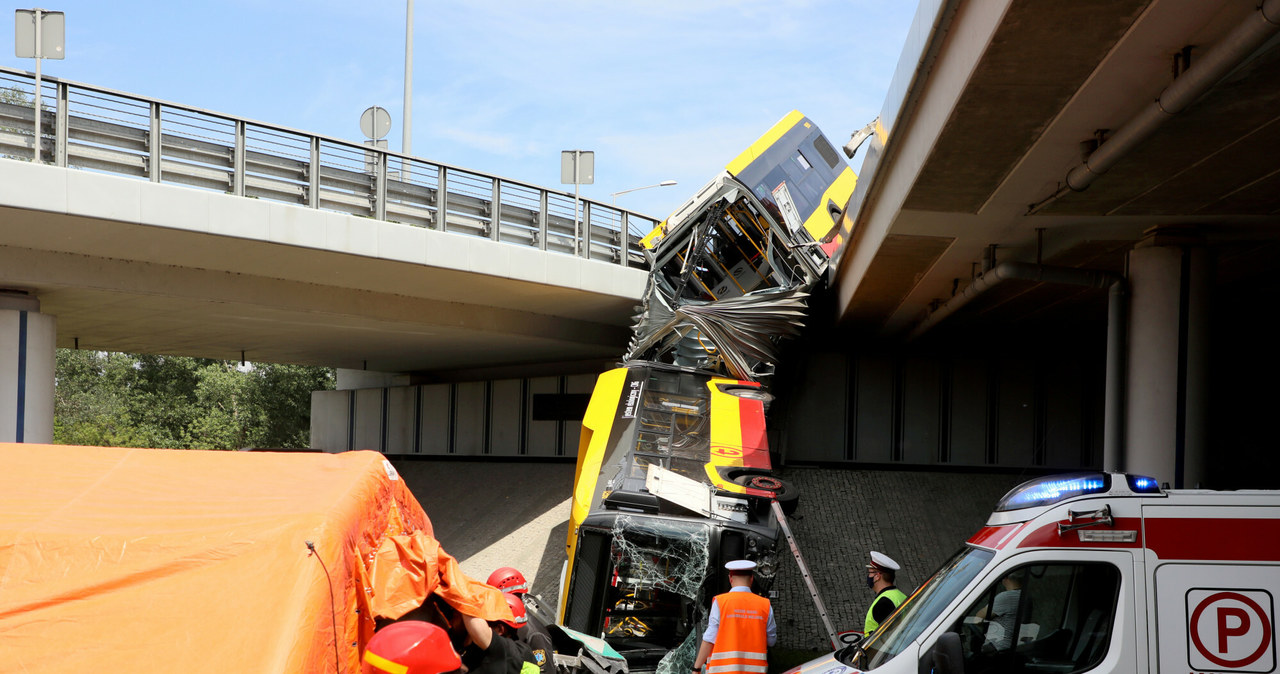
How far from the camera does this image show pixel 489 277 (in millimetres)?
17672

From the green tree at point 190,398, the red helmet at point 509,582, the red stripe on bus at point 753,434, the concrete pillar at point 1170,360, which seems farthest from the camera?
the green tree at point 190,398

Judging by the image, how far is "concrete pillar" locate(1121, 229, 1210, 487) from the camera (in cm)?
1019

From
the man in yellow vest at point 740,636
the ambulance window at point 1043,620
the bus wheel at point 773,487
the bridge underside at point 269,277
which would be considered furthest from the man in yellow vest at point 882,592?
the bridge underside at point 269,277

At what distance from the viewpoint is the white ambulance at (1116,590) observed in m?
4.95

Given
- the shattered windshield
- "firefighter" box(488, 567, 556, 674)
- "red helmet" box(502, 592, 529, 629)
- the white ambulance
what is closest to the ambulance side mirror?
the white ambulance

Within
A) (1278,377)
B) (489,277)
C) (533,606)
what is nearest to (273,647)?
(533,606)

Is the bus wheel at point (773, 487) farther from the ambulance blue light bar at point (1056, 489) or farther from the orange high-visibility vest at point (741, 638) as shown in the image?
the ambulance blue light bar at point (1056, 489)

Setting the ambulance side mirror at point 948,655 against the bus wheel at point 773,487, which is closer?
the ambulance side mirror at point 948,655

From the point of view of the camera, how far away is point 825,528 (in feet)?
53.8

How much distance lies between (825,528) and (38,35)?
533 inches

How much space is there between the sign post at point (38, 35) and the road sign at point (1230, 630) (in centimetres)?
1449

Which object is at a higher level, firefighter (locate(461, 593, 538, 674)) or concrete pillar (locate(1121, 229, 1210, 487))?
concrete pillar (locate(1121, 229, 1210, 487))

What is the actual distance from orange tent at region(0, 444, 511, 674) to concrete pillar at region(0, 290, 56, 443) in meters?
10.0

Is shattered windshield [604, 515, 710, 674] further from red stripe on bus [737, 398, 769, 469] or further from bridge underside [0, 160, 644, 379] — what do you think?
bridge underside [0, 160, 644, 379]
